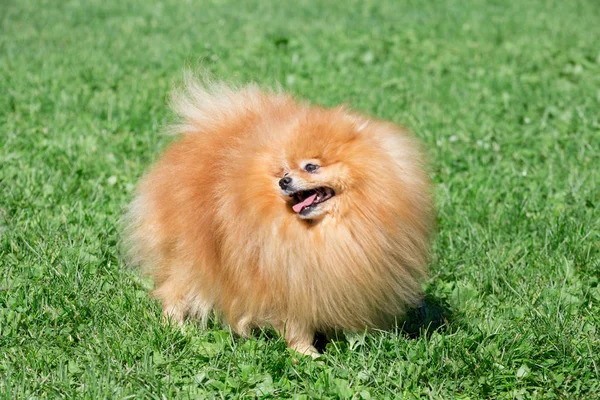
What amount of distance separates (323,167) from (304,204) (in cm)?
18

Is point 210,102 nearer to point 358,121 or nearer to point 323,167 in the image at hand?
point 358,121

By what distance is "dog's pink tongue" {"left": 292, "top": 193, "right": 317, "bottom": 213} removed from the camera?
11.1 ft

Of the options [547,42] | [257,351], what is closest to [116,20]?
[547,42]

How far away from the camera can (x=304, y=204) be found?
11.1 ft

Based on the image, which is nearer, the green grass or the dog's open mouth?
the dog's open mouth

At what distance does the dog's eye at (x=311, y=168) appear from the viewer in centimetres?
335

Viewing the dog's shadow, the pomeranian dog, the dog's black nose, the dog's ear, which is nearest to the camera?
the dog's black nose

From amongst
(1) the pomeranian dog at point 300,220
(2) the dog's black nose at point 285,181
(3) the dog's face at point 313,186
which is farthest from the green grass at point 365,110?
(2) the dog's black nose at point 285,181

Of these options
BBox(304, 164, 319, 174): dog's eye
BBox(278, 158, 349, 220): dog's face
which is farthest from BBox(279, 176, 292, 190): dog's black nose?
BBox(304, 164, 319, 174): dog's eye

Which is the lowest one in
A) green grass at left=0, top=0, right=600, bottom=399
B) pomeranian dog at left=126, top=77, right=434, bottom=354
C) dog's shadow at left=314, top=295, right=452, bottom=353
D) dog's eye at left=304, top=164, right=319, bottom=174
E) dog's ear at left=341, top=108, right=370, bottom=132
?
dog's shadow at left=314, top=295, right=452, bottom=353

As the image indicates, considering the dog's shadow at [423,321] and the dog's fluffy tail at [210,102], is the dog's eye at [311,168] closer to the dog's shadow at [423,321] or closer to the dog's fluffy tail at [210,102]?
the dog's fluffy tail at [210,102]

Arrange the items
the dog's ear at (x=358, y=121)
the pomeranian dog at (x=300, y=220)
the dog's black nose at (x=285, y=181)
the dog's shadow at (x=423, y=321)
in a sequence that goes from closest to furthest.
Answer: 1. the dog's black nose at (x=285, y=181)
2. the pomeranian dog at (x=300, y=220)
3. the dog's ear at (x=358, y=121)
4. the dog's shadow at (x=423, y=321)

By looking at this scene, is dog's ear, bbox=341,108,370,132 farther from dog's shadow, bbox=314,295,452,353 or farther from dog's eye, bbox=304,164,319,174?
dog's shadow, bbox=314,295,452,353

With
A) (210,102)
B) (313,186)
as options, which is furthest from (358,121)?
(210,102)
